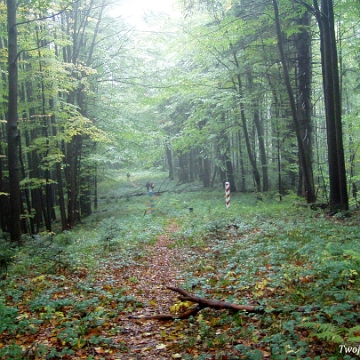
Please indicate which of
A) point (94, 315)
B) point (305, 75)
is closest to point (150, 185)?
point (305, 75)

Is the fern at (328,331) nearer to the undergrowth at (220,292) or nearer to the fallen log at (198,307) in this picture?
the undergrowth at (220,292)

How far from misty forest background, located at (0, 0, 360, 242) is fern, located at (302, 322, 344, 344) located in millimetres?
7874

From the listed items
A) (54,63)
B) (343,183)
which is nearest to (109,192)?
(54,63)

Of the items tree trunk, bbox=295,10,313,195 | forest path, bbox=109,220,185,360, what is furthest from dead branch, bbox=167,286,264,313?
tree trunk, bbox=295,10,313,195

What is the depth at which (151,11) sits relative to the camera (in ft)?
54.6

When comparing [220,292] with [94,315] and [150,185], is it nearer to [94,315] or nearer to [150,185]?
[94,315]

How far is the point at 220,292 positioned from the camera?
579 cm

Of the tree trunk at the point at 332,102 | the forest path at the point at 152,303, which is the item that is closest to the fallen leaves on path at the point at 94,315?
the forest path at the point at 152,303

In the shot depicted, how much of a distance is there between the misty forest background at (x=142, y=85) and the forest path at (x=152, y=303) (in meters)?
4.26

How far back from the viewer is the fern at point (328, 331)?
324cm

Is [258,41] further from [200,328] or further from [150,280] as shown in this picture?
[200,328]

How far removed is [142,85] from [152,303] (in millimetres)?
11012

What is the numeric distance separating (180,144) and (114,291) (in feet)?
53.6

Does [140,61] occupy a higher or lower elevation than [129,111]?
higher
